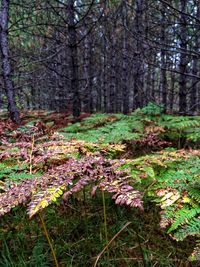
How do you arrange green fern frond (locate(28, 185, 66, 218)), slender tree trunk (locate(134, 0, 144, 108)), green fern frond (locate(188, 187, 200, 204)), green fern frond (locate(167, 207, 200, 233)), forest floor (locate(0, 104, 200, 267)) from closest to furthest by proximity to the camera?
green fern frond (locate(28, 185, 66, 218)), forest floor (locate(0, 104, 200, 267)), green fern frond (locate(167, 207, 200, 233)), green fern frond (locate(188, 187, 200, 204)), slender tree trunk (locate(134, 0, 144, 108))

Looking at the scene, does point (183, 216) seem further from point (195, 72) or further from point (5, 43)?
point (195, 72)

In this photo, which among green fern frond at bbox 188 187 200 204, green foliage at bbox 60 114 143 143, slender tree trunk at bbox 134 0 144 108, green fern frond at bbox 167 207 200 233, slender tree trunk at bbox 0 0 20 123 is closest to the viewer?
green fern frond at bbox 167 207 200 233

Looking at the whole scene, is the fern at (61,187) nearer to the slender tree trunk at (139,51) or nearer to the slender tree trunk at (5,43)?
the slender tree trunk at (139,51)

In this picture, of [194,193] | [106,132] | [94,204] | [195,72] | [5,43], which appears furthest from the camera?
[195,72]

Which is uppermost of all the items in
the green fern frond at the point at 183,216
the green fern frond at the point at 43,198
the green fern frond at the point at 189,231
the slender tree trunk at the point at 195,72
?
the slender tree trunk at the point at 195,72

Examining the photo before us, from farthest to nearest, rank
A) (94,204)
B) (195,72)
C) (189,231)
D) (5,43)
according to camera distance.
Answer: (195,72)
(5,43)
(94,204)
(189,231)

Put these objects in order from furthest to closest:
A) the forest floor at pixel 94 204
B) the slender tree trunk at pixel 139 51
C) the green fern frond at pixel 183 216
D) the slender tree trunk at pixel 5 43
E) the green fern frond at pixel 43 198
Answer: the slender tree trunk at pixel 139 51
the slender tree trunk at pixel 5 43
the green fern frond at pixel 183 216
the forest floor at pixel 94 204
the green fern frond at pixel 43 198

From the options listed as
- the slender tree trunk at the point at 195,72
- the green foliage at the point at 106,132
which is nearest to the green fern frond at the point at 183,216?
the green foliage at the point at 106,132

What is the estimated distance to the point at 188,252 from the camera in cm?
200

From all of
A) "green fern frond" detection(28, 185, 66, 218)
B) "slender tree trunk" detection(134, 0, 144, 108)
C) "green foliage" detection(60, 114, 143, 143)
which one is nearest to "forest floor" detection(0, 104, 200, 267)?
"green fern frond" detection(28, 185, 66, 218)

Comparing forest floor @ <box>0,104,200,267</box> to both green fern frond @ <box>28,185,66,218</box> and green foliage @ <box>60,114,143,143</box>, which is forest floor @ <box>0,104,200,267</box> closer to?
green fern frond @ <box>28,185,66,218</box>

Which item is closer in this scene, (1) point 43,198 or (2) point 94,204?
(1) point 43,198

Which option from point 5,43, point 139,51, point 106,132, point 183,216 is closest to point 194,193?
point 183,216

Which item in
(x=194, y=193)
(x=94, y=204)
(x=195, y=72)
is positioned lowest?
(x=94, y=204)
